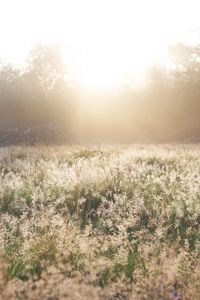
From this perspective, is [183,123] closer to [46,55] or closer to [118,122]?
[118,122]

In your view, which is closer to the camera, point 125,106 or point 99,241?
point 99,241

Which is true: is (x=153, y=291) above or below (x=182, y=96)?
below

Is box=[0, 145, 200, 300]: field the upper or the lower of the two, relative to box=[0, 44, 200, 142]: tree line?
lower

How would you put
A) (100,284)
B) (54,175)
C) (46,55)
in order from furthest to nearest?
(46,55) → (54,175) → (100,284)

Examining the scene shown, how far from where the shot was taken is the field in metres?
4.18

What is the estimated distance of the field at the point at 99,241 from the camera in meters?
4.18

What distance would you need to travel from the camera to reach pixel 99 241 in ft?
21.1

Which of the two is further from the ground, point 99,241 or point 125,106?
Answer: point 125,106

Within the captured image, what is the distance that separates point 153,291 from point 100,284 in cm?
102

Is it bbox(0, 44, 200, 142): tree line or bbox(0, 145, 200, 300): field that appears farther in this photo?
bbox(0, 44, 200, 142): tree line

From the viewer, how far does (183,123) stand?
143 ft

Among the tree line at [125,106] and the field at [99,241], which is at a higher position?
the tree line at [125,106]

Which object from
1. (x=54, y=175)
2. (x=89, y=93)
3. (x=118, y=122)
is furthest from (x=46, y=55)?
(x=54, y=175)

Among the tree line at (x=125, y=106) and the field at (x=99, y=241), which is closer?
the field at (x=99, y=241)
